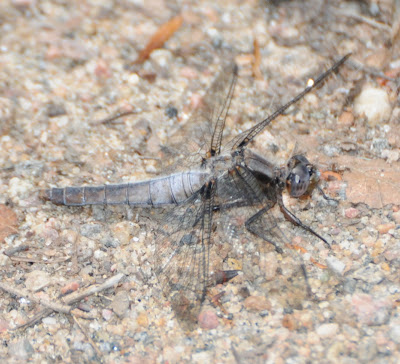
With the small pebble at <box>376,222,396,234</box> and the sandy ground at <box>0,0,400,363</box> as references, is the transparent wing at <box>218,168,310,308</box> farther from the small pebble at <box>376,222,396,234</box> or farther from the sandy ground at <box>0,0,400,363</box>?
the small pebble at <box>376,222,396,234</box>

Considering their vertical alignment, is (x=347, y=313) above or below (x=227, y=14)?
below

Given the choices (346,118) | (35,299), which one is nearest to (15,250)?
(35,299)

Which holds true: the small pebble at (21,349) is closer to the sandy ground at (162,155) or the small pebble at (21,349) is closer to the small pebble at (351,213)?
the sandy ground at (162,155)

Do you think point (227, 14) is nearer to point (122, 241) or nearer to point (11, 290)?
point (122, 241)

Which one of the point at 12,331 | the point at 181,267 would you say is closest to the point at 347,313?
the point at 181,267

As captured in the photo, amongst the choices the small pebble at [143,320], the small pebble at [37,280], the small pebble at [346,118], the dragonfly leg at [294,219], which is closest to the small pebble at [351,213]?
the dragonfly leg at [294,219]

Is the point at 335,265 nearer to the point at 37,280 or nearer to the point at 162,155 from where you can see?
the point at 162,155
